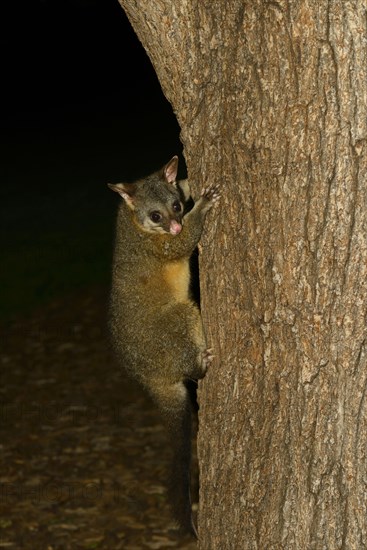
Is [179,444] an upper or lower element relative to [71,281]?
upper

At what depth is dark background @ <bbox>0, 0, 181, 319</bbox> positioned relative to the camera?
40.8 ft

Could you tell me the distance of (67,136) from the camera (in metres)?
19.0

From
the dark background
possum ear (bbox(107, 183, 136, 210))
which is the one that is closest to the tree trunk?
possum ear (bbox(107, 183, 136, 210))

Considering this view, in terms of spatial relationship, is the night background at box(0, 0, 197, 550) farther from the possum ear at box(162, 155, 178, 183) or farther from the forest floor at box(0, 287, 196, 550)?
the possum ear at box(162, 155, 178, 183)

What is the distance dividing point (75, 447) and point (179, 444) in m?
3.59

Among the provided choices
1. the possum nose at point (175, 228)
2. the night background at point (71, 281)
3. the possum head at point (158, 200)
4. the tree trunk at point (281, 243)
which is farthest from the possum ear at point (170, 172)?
the tree trunk at point (281, 243)

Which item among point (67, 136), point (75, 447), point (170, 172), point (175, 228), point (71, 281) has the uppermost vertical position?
point (67, 136)

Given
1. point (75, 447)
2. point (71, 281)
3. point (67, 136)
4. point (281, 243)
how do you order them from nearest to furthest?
point (281, 243)
point (75, 447)
point (71, 281)
point (67, 136)

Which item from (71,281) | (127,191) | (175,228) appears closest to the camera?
(175,228)

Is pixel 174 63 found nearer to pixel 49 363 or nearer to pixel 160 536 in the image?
pixel 160 536

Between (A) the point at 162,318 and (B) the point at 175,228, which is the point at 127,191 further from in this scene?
(A) the point at 162,318

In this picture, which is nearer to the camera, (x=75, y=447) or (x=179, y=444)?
(x=179, y=444)

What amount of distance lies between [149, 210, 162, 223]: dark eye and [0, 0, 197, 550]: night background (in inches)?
28.1

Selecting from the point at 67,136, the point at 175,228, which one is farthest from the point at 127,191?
the point at 67,136
